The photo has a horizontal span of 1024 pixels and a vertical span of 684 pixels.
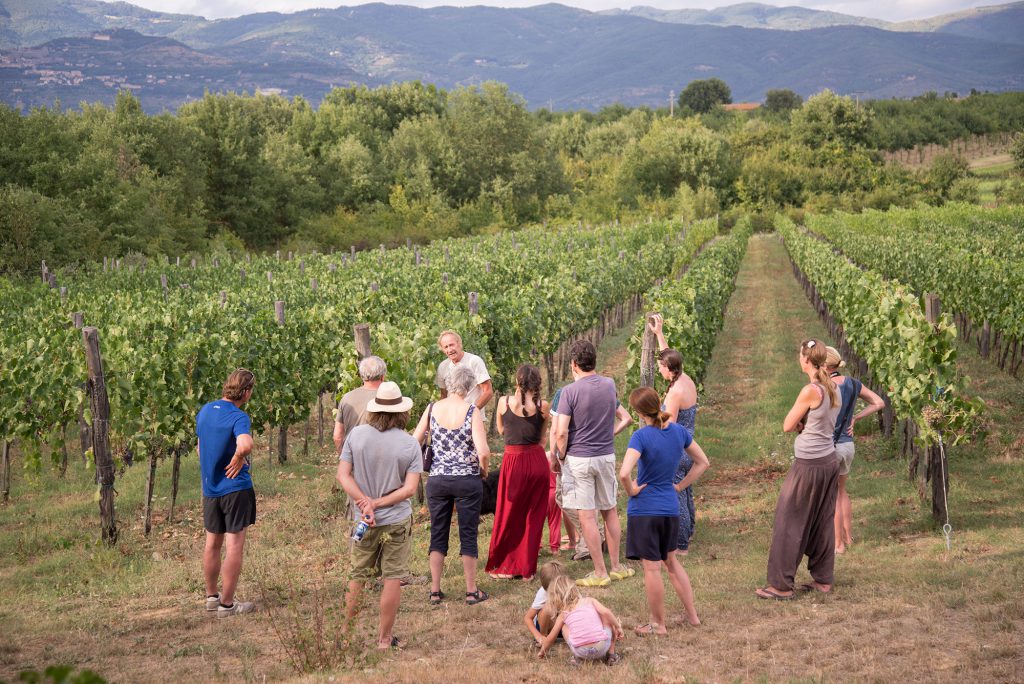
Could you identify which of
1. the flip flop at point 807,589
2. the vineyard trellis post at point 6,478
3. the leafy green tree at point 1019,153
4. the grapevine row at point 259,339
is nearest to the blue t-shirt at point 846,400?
the flip flop at point 807,589

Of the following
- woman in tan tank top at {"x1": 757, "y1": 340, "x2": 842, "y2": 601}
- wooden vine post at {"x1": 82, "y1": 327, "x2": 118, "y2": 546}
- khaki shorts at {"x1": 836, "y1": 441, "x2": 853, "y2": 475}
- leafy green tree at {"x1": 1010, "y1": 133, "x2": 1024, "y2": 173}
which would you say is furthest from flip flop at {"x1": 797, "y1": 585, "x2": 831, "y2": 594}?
leafy green tree at {"x1": 1010, "y1": 133, "x2": 1024, "y2": 173}

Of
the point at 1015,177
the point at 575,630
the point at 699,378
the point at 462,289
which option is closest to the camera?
A: the point at 575,630

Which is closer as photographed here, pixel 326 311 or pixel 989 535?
pixel 989 535

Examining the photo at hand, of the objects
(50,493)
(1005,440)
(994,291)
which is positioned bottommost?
(50,493)

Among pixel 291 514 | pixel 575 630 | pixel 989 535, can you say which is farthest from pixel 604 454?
pixel 291 514

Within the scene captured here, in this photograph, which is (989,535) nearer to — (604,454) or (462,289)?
(604,454)

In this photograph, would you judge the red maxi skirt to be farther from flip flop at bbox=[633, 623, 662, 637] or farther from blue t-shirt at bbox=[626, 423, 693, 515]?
flip flop at bbox=[633, 623, 662, 637]

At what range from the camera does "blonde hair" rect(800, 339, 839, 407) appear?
6.37 m

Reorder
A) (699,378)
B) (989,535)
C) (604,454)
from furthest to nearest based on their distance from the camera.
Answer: (699,378)
(989,535)
(604,454)

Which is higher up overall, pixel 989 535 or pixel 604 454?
pixel 604 454

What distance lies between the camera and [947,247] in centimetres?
2189

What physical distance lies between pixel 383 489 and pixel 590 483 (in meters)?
1.70

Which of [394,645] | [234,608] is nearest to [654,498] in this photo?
[394,645]

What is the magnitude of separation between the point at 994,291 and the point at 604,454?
36.8 feet
